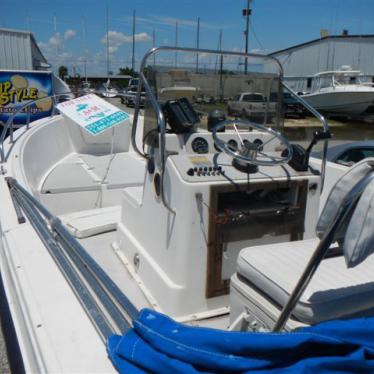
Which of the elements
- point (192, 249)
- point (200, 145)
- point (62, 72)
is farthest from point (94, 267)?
point (62, 72)

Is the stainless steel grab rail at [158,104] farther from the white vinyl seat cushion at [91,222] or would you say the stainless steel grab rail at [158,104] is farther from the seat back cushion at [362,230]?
the seat back cushion at [362,230]

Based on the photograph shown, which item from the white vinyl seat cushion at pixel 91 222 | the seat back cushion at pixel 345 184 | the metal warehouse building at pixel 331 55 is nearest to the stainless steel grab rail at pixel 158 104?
the white vinyl seat cushion at pixel 91 222

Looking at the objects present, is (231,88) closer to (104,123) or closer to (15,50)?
(104,123)

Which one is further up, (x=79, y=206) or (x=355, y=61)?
(x=355, y=61)

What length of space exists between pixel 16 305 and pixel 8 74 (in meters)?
9.93

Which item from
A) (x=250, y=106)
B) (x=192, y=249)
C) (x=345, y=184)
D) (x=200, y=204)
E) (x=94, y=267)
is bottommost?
(x=192, y=249)

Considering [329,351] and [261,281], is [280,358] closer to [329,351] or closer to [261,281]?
[329,351]

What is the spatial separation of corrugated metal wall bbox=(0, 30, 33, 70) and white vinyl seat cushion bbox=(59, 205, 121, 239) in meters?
13.0

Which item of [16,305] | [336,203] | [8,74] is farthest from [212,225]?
[8,74]

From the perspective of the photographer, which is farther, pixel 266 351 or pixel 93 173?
pixel 93 173

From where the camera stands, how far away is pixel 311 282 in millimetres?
1287

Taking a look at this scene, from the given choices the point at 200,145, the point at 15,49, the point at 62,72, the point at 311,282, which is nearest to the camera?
the point at 311,282

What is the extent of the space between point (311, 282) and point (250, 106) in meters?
1.81

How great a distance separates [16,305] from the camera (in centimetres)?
164
